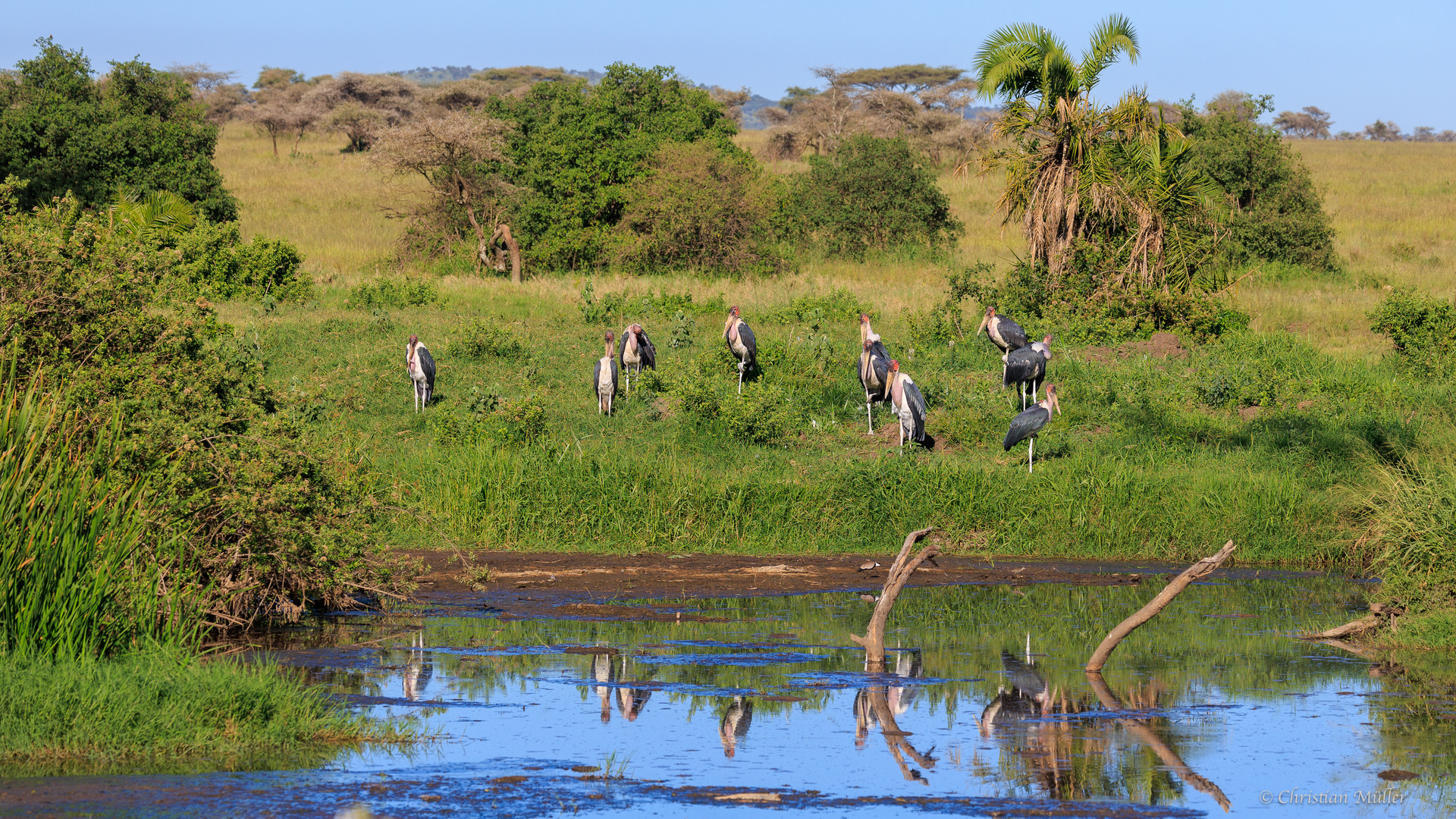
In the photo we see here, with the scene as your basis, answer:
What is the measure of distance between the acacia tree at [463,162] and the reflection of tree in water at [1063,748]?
74.2 ft

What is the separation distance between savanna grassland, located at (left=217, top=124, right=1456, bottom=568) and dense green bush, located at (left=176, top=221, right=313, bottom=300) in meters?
1.31

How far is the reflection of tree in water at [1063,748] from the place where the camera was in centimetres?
677

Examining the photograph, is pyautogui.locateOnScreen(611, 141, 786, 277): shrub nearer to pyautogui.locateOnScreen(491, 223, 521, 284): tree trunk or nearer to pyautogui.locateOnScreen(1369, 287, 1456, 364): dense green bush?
pyautogui.locateOnScreen(491, 223, 521, 284): tree trunk

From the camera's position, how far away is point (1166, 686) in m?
9.13

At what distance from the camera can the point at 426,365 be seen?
1842cm

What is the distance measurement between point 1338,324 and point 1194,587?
475 inches

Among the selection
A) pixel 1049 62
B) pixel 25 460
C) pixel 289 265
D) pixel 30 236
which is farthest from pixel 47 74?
pixel 25 460

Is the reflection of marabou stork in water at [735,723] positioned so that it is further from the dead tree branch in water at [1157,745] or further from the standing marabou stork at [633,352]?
the standing marabou stork at [633,352]

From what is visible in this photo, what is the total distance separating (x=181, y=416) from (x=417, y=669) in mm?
2443

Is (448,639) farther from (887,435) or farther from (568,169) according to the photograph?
(568,169)

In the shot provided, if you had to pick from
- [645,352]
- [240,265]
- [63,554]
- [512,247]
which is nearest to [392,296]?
[240,265]

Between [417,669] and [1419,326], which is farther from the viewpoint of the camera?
[1419,326]

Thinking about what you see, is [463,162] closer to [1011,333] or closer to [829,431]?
[1011,333]

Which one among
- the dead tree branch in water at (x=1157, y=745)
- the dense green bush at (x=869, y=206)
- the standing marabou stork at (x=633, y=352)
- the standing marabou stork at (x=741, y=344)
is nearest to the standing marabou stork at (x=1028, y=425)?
the standing marabou stork at (x=741, y=344)
